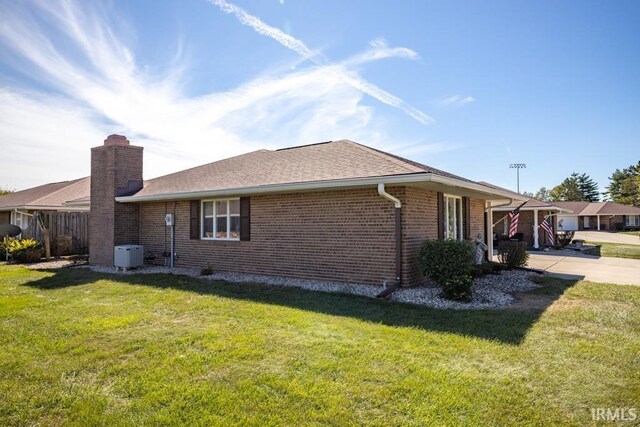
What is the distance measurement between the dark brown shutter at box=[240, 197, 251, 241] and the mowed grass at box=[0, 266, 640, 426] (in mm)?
3888

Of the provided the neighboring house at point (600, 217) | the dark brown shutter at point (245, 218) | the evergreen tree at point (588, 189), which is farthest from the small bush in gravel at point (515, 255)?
the evergreen tree at point (588, 189)

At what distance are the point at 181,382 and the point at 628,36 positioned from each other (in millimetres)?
13098

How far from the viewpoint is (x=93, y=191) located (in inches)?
572

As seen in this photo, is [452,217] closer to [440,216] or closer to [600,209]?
[440,216]

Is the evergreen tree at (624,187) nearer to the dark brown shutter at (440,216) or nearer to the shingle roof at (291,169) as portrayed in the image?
the dark brown shutter at (440,216)

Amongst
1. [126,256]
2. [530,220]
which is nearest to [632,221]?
[530,220]

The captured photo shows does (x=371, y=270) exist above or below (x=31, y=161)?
below

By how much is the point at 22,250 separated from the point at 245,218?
1070 cm

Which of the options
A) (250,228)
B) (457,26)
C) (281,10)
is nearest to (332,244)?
(250,228)

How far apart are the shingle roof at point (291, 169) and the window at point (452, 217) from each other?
0.83 metres

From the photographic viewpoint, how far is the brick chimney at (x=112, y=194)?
550 inches

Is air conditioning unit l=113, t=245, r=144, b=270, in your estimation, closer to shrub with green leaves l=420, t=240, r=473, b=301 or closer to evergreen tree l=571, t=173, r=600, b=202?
shrub with green leaves l=420, t=240, r=473, b=301

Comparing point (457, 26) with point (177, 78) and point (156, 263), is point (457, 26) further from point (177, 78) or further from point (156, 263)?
point (156, 263)

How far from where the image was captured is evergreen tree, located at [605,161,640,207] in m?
64.9
